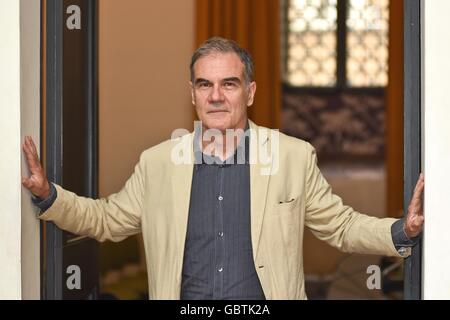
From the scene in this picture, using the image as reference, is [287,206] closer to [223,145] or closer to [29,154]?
[223,145]

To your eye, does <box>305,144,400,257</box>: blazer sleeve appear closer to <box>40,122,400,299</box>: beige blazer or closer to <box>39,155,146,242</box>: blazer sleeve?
<box>40,122,400,299</box>: beige blazer

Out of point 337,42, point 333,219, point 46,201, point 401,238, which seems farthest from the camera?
point 337,42

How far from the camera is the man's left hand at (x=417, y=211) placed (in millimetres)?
2516

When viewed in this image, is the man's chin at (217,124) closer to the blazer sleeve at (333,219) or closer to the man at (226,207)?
the man at (226,207)

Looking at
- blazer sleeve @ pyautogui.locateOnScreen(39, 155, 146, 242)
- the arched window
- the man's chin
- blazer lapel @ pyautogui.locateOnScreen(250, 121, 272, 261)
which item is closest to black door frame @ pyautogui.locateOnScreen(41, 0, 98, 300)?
blazer sleeve @ pyautogui.locateOnScreen(39, 155, 146, 242)

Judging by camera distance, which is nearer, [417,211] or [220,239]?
[417,211]

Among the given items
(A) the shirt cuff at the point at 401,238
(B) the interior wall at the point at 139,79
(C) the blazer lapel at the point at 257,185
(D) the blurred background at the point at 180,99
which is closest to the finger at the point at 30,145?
(C) the blazer lapel at the point at 257,185

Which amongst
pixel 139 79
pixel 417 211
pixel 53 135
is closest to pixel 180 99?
pixel 139 79

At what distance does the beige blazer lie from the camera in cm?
272

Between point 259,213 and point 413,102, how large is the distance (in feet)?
2.08
